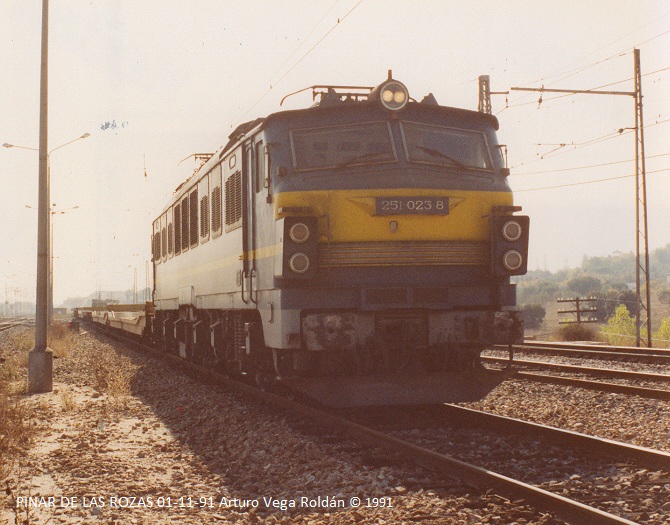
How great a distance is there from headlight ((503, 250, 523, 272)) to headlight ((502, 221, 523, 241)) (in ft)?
0.47

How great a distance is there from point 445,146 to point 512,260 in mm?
1460

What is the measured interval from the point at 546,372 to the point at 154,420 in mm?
7122

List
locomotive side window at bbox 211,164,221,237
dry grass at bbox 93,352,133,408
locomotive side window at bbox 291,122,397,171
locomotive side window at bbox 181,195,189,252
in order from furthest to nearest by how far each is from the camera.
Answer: locomotive side window at bbox 181,195,189,252, dry grass at bbox 93,352,133,408, locomotive side window at bbox 211,164,221,237, locomotive side window at bbox 291,122,397,171

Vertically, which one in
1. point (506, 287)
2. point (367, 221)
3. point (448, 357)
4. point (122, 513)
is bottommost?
point (122, 513)

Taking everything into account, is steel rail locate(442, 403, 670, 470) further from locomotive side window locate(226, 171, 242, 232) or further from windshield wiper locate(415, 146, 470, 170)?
locomotive side window locate(226, 171, 242, 232)

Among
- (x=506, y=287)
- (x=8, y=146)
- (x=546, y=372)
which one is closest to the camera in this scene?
(x=506, y=287)

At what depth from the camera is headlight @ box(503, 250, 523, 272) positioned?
27.1 feet

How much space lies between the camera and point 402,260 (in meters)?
8.09

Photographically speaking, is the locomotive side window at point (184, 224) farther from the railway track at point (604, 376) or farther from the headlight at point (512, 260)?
the headlight at point (512, 260)

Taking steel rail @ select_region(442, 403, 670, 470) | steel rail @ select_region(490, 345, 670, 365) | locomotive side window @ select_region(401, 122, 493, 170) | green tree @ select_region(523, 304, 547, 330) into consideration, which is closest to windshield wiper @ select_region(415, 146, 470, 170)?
locomotive side window @ select_region(401, 122, 493, 170)

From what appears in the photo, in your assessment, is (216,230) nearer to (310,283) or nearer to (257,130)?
(257,130)

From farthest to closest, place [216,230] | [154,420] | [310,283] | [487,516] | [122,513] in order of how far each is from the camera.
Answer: [216,230] → [154,420] → [310,283] → [122,513] → [487,516]

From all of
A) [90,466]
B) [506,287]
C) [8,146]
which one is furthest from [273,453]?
[8,146]

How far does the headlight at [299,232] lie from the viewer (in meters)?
7.77
